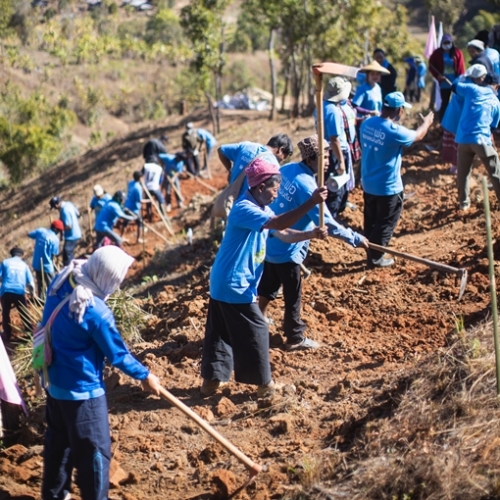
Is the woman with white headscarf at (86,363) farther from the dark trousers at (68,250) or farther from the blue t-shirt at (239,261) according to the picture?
the dark trousers at (68,250)

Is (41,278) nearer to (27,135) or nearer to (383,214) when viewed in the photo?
(383,214)

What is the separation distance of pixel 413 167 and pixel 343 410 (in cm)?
604

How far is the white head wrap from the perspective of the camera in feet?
13.3

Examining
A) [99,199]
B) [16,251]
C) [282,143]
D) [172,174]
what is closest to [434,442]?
[282,143]

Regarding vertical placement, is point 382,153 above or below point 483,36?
below

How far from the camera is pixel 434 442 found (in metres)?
4.34

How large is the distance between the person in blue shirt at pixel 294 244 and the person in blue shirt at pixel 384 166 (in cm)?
136

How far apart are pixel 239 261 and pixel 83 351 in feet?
4.60

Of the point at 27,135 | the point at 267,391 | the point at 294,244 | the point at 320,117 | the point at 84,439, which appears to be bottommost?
the point at 27,135

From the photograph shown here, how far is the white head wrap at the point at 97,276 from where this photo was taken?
159 inches

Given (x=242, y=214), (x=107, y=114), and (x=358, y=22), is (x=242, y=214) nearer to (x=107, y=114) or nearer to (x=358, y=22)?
(x=358, y=22)

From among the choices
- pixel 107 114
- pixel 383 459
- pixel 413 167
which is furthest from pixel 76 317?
pixel 107 114

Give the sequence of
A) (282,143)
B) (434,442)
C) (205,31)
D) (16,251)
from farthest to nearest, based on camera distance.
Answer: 1. (205,31)
2. (16,251)
3. (282,143)
4. (434,442)

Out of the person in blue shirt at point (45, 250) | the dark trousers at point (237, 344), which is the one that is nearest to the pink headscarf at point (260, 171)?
the dark trousers at point (237, 344)
